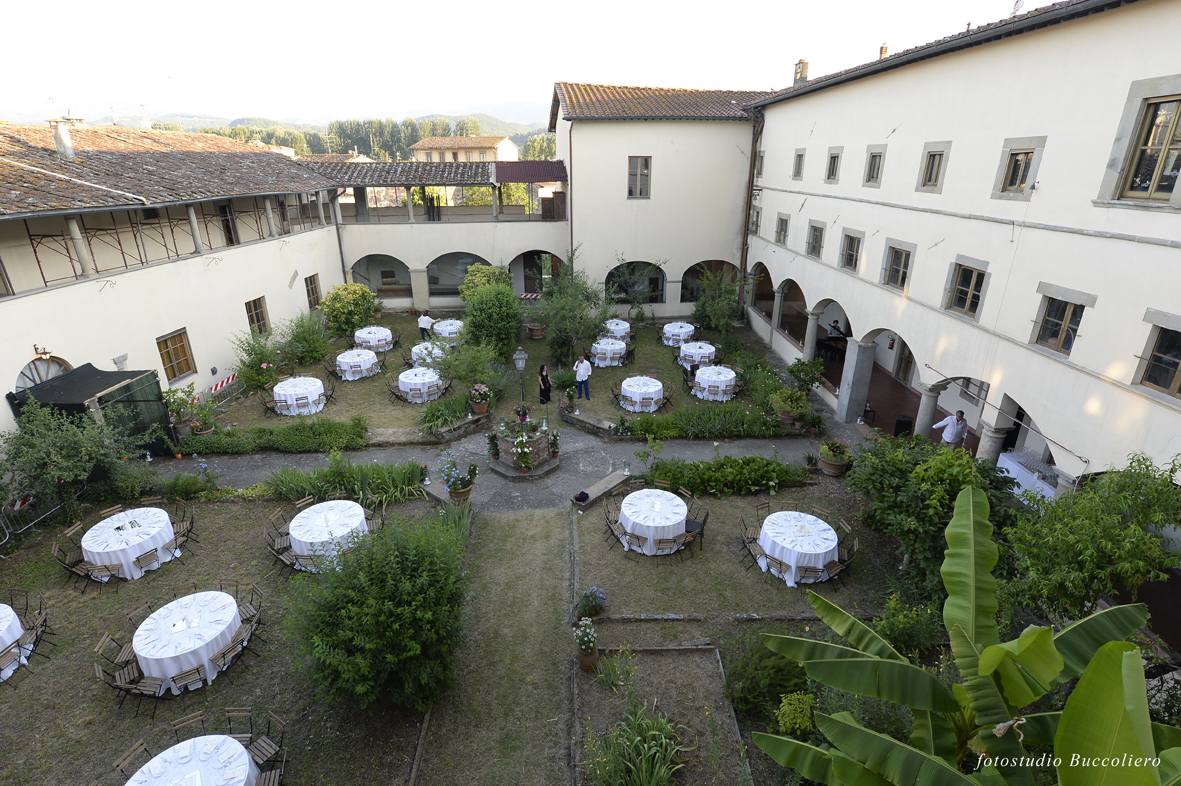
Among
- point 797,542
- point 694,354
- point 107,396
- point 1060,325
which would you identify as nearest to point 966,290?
point 1060,325

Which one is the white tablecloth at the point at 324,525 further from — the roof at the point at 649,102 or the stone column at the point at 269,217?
the roof at the point at 649,102

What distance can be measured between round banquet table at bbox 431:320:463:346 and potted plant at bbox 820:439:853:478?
1531cm

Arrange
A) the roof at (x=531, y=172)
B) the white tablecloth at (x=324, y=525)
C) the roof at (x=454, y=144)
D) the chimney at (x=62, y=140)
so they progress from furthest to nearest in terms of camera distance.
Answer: the roof at (x=454, y=144), the roof at (x=531, y=172), the chimney at (x=62, y=140), the white tablecloth at (x=324, y=525)

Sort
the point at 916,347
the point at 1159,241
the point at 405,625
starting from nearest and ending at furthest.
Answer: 1. the point at 405,625
2. the point at 1159,241
3. the point at 916,347

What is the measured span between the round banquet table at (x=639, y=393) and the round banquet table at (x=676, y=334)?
587cm

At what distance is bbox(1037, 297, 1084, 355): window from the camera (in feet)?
31.4

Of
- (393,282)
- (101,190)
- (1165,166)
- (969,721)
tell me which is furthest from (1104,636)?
(393,282)

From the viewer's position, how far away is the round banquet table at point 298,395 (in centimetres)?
1753

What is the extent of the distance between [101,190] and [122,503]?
7717 millimetres

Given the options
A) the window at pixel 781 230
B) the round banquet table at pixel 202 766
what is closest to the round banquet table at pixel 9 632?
the round banquet table at pixel 202 766

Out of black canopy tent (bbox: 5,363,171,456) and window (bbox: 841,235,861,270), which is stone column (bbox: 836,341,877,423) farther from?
black canopy tent (bbox: 5,363,171,456)

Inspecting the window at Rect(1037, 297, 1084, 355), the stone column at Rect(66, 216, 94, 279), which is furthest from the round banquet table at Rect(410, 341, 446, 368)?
the window at Rect(1037, 297, 1084, 355)

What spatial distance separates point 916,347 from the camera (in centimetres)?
1391

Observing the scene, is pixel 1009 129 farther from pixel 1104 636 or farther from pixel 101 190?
pixel 101 190
